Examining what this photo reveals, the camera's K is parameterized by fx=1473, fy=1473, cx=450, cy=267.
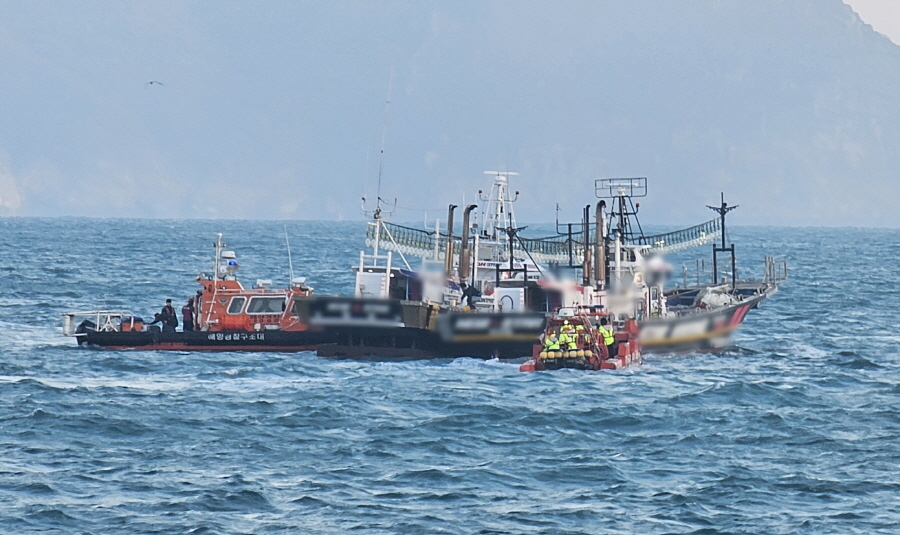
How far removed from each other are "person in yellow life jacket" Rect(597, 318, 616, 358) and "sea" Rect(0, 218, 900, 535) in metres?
1.20

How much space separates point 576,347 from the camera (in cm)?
5162

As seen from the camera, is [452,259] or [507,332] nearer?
[507,332]

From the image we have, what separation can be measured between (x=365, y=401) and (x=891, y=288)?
68.5 m

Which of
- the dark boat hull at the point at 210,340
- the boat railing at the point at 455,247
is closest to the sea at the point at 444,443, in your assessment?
the dark boat hull at the point at 210,340

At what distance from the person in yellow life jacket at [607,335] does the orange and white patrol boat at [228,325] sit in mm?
10765

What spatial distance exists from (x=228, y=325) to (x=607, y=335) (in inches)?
591

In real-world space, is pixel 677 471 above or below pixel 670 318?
below

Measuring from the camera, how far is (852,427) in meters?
41.1

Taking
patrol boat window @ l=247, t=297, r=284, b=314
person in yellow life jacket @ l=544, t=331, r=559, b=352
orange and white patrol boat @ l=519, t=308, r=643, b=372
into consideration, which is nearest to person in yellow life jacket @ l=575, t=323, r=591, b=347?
orange and white patrol boat @ l=519, t=308, r=643, b=372

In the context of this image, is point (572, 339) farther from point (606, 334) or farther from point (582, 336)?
point (606, 334)

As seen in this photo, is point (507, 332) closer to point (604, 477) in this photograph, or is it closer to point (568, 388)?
point (568, 388)

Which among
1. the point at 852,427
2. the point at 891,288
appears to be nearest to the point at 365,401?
the point at 852,427

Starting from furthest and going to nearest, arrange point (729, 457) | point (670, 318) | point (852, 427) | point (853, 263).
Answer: point (853, 263) < point (670, 318) < point (852, 427) < point (729, 457)

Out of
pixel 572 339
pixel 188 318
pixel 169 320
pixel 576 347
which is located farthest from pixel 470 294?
pixel 169 320
